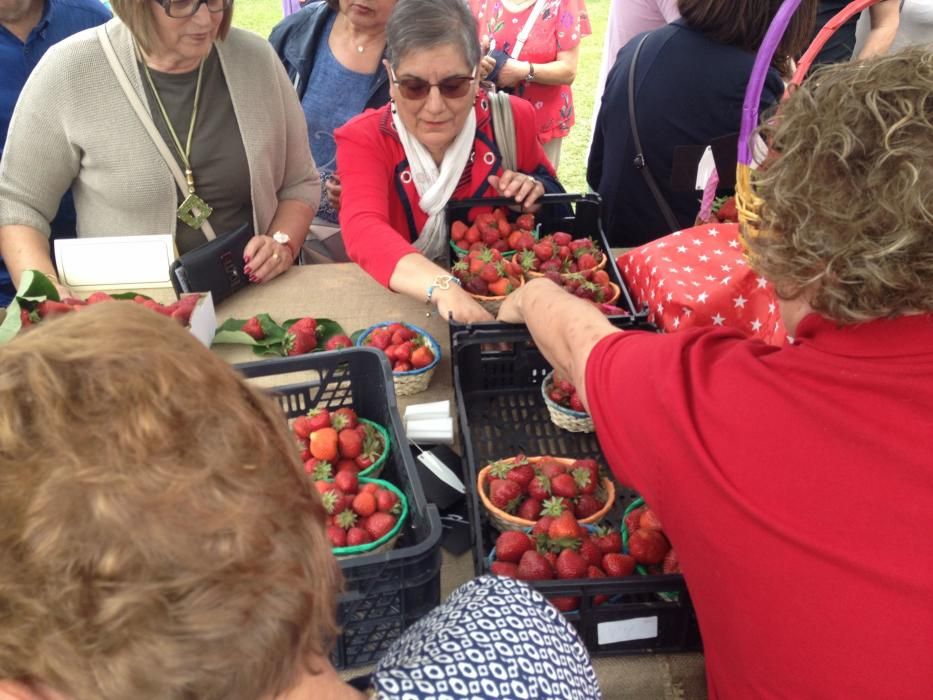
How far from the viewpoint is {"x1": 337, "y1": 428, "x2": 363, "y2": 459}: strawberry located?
1.77 meters

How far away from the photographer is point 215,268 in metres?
Answer: 2.42

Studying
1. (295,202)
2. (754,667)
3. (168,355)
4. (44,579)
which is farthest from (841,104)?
(295,202)

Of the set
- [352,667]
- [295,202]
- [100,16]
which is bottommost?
[352,667]

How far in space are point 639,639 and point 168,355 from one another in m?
1.16

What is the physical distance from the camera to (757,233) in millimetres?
1283

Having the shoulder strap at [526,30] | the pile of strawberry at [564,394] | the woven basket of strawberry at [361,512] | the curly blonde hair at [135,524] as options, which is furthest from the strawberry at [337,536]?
the shoulder strap at [526,30]

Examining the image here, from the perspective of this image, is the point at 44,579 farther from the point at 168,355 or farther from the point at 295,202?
the point at 295,202

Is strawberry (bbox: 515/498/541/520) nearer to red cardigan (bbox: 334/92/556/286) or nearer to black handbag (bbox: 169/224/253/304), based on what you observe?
red cardigan (bbox: 334/92/556/286)

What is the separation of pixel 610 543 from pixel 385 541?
49cm

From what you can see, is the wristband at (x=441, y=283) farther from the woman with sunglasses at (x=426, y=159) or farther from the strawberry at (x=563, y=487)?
the strawberry at (x=563, y=487)

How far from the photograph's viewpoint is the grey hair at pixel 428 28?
93.8 inches

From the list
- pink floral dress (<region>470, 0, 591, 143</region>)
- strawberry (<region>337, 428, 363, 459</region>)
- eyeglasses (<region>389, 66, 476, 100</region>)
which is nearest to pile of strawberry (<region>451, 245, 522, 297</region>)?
eyeglasses (<region>389, 66, 476, 100</region>)

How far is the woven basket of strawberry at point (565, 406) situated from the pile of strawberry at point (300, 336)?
616 mm

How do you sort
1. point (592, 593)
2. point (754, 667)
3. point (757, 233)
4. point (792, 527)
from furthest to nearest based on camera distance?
point (592, 593) < point (757, 233) < point (754, 667) < point (792, 527)
